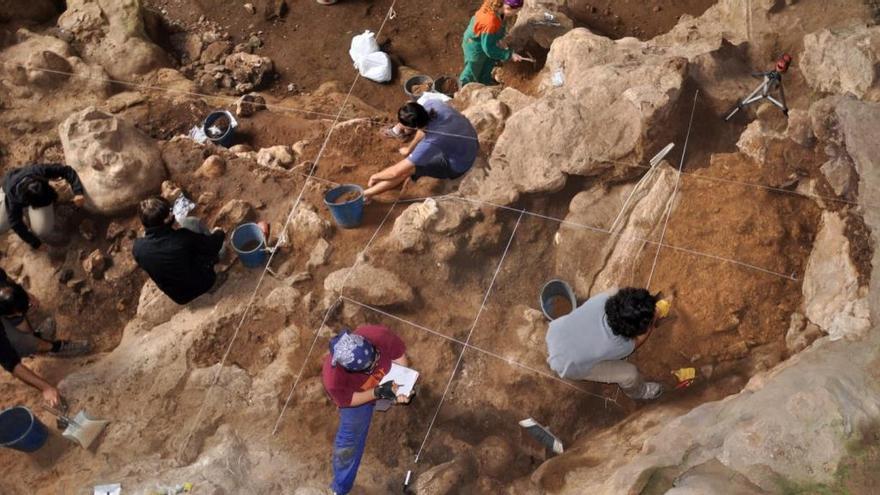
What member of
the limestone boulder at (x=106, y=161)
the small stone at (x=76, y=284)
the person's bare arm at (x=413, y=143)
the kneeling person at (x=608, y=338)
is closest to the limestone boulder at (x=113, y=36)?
the limestone boulder at (x=106, y=161)

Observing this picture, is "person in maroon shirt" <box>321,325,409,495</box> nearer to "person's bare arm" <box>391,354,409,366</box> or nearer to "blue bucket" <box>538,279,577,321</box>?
"person's bare arm" <box>391,354,409,366</box>

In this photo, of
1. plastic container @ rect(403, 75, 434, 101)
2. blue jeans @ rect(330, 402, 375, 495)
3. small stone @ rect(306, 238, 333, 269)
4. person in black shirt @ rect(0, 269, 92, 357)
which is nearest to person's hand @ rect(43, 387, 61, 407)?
person in black shirt @ rect(0, 269, 92, 357)

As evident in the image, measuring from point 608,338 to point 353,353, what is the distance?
168 cm

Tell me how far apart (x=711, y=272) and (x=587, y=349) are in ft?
4.79

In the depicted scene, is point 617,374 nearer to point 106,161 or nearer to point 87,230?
point 106,161

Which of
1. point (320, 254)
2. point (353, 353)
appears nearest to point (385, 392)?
point (353, 353)

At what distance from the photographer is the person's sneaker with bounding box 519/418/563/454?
4336 mm

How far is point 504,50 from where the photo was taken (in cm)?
663

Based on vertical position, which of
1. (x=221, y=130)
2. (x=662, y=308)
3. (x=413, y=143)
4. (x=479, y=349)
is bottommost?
(x=479, y=349)

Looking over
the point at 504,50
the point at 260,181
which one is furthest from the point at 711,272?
the point at 260,181

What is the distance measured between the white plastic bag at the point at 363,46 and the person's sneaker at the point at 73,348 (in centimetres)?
484

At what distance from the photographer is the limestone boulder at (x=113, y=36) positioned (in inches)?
289

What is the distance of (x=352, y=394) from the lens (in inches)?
158

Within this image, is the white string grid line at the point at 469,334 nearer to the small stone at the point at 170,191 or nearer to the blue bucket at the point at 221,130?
the small stone at the point at 170,191
